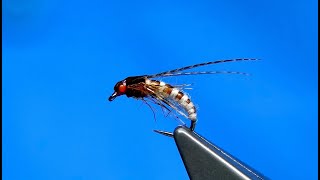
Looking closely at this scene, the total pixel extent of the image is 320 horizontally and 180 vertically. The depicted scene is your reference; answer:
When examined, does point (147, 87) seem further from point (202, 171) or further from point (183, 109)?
point (202, 171)

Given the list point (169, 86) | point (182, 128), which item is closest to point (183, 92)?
point (169, 86)

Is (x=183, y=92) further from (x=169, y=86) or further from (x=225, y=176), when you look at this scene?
(x=225, y=176)

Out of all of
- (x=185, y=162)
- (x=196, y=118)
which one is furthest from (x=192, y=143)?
(x=196, y=118)

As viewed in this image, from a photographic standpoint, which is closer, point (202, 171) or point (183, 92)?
point (202, 171)

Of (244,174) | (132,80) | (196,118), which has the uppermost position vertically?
(132,80)

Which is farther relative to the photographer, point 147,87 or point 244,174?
point 147,87

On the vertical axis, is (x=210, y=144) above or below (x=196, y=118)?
below
